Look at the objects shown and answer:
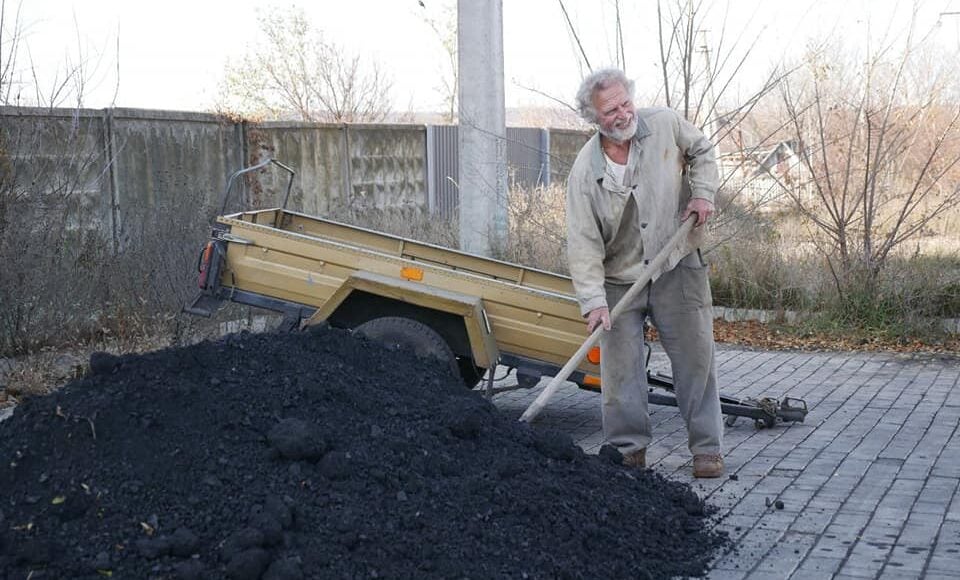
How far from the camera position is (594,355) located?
7047 mm

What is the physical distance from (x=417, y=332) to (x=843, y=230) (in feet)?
20.0

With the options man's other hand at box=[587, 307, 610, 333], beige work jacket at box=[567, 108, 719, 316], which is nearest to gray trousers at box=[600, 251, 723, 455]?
beige work jacket at box=[567, 108, 719, 316]

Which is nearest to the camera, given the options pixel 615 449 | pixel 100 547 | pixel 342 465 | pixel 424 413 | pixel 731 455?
pixel 100 547

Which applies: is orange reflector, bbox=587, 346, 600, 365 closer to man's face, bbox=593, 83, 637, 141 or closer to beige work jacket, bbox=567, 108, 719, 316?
beige work jacket, bbox=567, 108, 719, 316

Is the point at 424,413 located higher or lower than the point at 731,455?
higher

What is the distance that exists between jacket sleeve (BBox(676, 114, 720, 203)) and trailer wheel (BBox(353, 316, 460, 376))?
183cm

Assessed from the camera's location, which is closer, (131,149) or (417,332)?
(417,332)

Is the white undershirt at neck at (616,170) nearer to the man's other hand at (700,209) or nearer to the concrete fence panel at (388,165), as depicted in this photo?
the man's other hand at (700,209)

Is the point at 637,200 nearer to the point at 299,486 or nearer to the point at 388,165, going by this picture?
the point at 299,486

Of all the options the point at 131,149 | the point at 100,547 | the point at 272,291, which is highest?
the point at 131,149

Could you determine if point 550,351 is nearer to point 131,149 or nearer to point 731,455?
point 731,455

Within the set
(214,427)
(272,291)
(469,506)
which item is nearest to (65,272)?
(272,291)

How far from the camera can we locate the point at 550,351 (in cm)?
715

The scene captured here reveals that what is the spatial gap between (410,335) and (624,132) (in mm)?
1933
